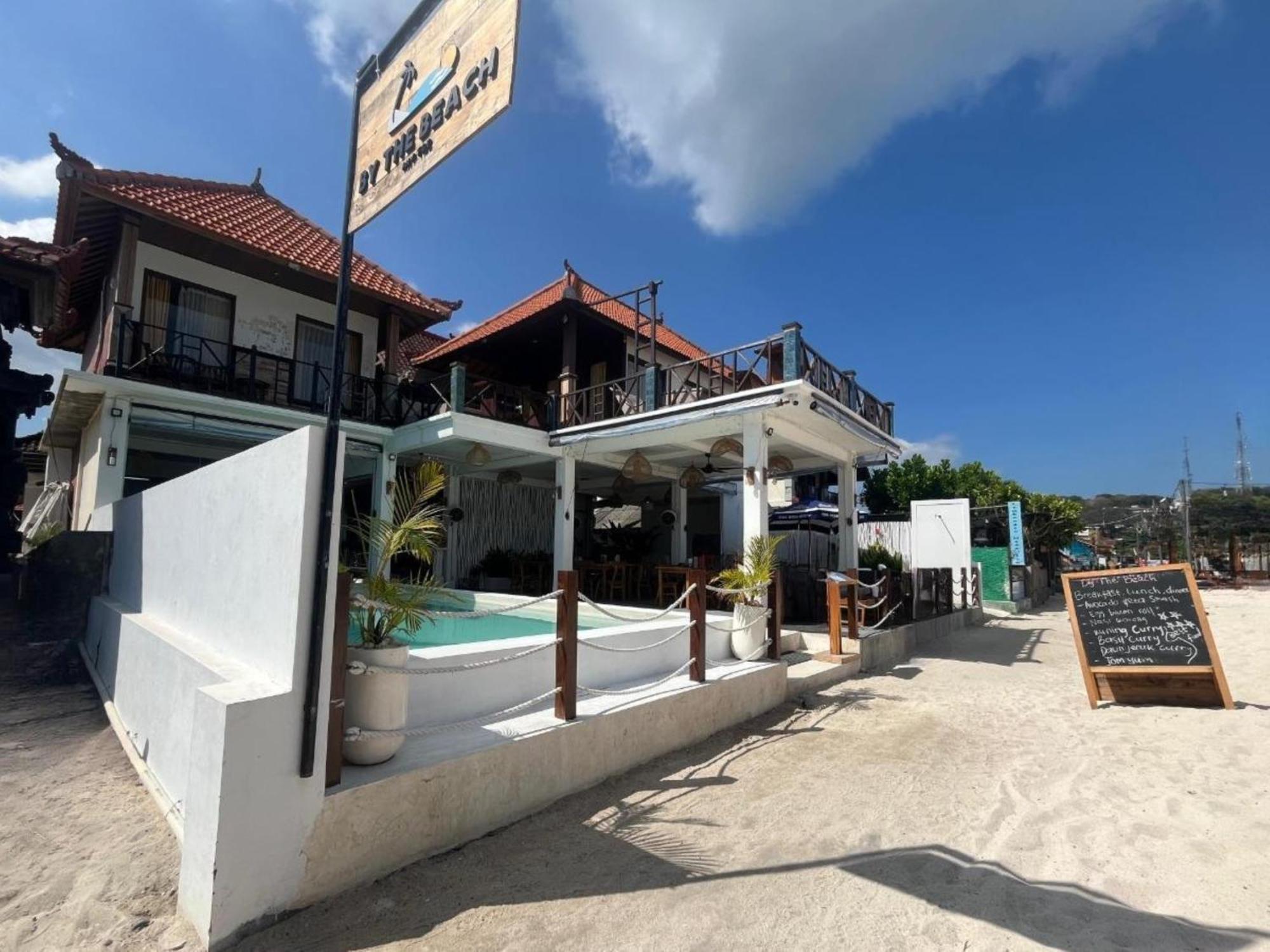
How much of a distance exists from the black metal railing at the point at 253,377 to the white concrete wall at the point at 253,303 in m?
0.45

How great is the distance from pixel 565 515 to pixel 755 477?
13.8 ft

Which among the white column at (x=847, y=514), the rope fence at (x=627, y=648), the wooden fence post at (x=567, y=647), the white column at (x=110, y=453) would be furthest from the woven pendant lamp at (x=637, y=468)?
the white column at (x=110, y=453)

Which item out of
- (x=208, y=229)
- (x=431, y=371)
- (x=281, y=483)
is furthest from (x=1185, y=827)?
(x=431, y=371)

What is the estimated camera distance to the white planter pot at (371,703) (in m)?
3.06

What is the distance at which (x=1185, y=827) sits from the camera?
3.51 metres

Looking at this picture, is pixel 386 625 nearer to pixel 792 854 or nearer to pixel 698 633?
pixel 792 854

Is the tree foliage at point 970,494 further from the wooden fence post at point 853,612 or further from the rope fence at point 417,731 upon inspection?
the rope fence at point 417,731

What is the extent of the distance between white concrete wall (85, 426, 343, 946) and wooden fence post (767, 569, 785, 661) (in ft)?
16.1

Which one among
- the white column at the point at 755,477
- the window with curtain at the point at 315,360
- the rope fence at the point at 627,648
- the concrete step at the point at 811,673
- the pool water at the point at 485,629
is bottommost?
the concrete step at the point at 811,673

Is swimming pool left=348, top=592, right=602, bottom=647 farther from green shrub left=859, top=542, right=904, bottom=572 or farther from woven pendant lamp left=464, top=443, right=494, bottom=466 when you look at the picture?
green shrub left=859, top=542, right=904, bottom=572

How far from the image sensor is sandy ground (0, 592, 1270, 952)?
2.54m

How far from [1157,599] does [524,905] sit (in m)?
6.76

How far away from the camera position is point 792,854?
3.22m

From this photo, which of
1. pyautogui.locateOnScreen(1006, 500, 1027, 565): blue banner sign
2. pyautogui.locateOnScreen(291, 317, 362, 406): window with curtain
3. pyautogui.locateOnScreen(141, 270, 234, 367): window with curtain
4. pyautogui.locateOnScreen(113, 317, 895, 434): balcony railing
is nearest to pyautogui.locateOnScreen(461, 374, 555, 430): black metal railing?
pyautogui.locateOnScreen(113, 317, 895, 434): balcony railing
